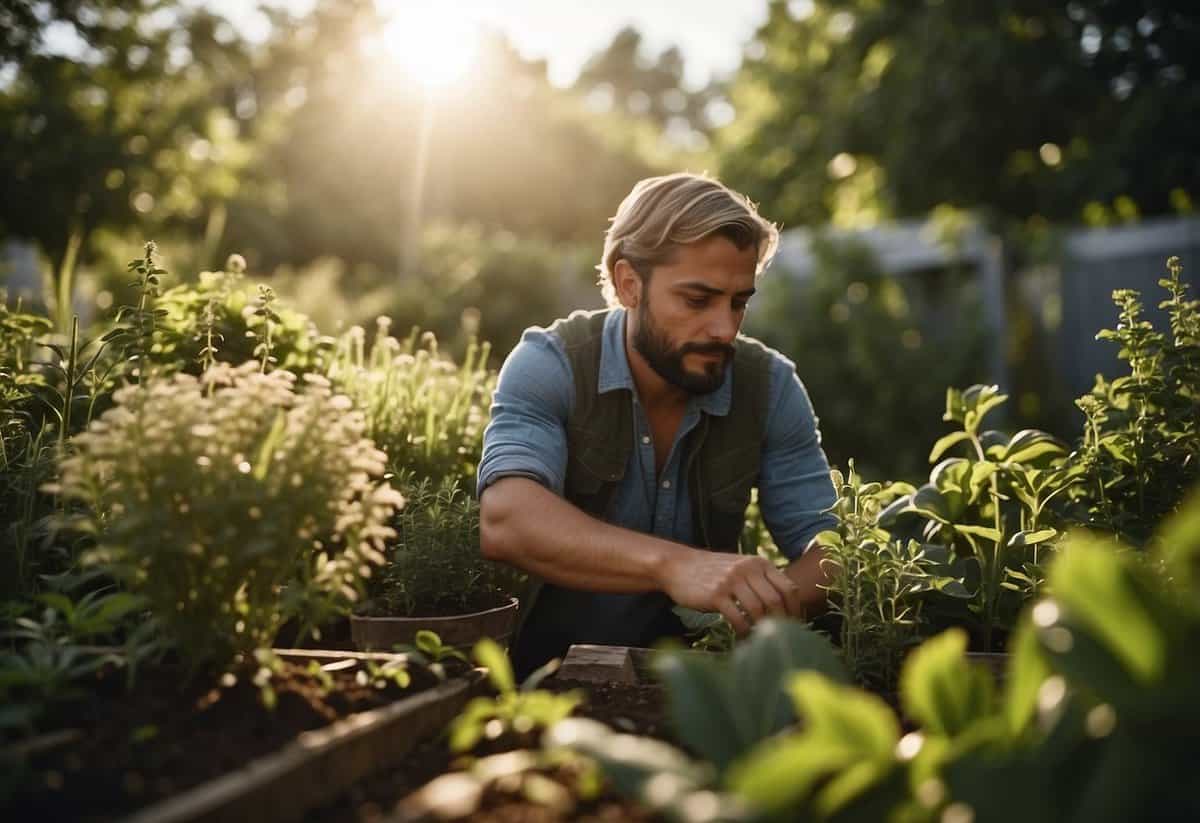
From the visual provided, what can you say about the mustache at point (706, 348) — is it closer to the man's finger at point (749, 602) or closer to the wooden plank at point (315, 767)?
the man's finger at point (749, 602)

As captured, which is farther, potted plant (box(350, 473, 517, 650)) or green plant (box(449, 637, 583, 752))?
potted plant (box(350, 473, 517, 650))

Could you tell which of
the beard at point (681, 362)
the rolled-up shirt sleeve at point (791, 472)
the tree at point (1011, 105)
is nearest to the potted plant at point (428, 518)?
the beard at point (681, 362)

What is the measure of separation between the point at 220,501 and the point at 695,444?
1707mm

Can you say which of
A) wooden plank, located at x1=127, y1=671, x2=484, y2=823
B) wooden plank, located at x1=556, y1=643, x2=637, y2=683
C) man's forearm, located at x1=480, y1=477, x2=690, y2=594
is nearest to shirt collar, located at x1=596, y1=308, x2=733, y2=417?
man's forearm, located at x1=480, y1=477, x2=690, y2=594

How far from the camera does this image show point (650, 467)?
113 inches

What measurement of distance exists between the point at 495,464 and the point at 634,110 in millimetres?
56774

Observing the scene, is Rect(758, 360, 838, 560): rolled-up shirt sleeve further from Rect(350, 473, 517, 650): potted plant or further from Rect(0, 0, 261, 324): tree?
Rect(0, 0, 261, 324): tree

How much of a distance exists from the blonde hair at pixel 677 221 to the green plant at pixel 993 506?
0.78m

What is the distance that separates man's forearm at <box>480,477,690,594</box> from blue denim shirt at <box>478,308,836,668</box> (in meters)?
0.39

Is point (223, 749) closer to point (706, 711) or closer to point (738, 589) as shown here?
point (706, 711)

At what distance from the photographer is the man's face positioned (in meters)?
2.71

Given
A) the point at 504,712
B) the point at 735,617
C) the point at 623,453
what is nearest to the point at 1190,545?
the point at 504,712

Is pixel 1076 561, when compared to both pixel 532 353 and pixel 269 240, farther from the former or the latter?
pixel 269 240

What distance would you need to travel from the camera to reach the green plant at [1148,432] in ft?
6.12
